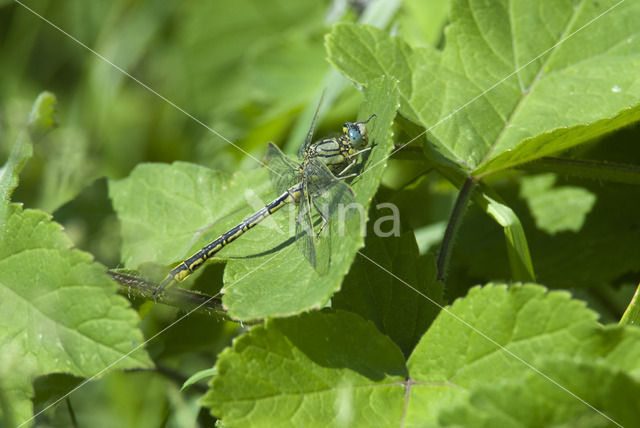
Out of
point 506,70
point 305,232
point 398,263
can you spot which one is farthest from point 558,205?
point 305,232

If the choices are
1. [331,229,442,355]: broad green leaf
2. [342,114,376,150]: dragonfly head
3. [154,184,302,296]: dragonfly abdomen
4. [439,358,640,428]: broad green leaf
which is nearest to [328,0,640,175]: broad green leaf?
[342,114,376,150]: dragonfly head

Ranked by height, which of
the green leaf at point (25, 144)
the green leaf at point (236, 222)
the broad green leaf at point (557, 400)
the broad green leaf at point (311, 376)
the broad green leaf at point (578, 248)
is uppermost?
the green leaf at point (25, 144)

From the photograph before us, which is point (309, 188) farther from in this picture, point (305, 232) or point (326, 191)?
point (305, 232)

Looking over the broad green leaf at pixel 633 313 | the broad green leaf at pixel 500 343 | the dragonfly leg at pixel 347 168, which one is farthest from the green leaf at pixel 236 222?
the broad green leaf at pixel 633 313

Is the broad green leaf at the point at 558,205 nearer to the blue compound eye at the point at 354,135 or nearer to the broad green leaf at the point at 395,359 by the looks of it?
the blue compound eye at the point at 354,135

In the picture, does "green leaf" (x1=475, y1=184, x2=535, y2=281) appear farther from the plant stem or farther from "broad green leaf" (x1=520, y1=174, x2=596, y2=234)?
"broad green leaf" (x1=520, y1=174, x2=596, y2=234)

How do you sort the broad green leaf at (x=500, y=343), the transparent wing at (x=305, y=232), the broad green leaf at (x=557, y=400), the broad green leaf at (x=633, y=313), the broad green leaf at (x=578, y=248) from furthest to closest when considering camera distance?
the broad green leaf at (x=578, y=248)
the transparent wing at (x=305, y=232)
the broad green leaf at (x=633, y=313)
the broad green leaf at (x=500, y=343)
the broad green leaf at (x=557, y=400)
